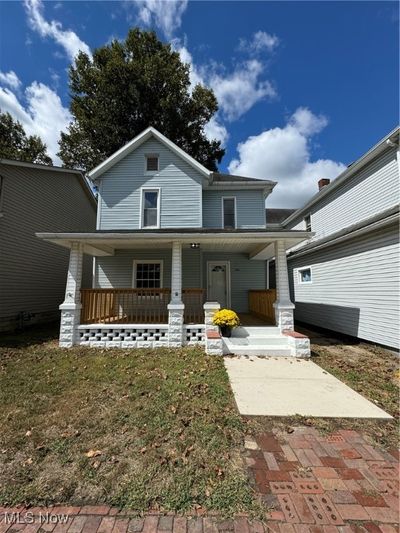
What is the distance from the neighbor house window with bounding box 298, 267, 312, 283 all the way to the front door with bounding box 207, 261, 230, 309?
4286 mm

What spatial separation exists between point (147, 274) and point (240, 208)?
558 cm

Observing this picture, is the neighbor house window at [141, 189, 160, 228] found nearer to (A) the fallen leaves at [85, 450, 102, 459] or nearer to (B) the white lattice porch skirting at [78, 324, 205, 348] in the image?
(B) the white lattice porch skirting at [78, 324, 205, 348]

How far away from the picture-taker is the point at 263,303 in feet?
31.0

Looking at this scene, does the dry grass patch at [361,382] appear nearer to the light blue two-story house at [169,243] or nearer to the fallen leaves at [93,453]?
the fallen leaves at [93,453]

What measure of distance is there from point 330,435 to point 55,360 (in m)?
6.19

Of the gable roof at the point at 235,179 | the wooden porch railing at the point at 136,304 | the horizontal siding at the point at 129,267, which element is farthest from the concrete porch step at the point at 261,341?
the gable roof at the point at 235,179

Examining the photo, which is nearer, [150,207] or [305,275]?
[150,207]

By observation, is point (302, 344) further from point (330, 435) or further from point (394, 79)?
point (394, 79)

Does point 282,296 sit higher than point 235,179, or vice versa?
point 235,179

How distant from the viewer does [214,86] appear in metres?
18.1

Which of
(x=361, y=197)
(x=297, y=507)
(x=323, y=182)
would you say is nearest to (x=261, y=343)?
(x=297, y=507)

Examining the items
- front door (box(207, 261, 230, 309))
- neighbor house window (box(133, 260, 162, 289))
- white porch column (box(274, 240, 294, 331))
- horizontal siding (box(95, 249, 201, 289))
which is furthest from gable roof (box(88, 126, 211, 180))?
white porch column (box(274, 240, 294, 331))

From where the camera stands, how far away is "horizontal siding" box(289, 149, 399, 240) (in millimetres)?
8508

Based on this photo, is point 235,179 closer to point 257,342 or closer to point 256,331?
point 256,331
